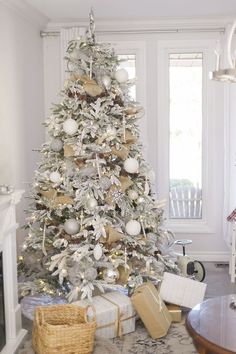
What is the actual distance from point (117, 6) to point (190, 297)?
9.44 feet

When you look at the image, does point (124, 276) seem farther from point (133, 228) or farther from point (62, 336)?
point (62, 336)

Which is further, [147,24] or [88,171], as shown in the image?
[147,24]

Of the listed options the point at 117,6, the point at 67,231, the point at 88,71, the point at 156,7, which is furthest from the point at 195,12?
the point at 67,231

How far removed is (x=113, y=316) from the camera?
11.1ft

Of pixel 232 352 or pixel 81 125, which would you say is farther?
pixel 81 125

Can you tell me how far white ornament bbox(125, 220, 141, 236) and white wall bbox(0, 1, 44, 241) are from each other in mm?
1114

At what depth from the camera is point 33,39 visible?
195 inches

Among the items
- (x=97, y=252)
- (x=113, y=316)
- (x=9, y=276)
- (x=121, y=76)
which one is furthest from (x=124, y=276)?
(x=121, y=76)

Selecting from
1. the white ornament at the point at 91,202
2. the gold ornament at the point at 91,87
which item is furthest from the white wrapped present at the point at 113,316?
Result: the gold ornament at the point at 91,87

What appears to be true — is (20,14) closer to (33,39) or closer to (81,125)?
(33,39)

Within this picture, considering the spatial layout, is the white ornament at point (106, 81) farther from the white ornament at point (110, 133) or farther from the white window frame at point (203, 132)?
the white window frame at point (203, 132)

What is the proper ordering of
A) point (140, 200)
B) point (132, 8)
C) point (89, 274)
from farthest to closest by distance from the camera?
1. point (132, 8)
2. point (140, 200)
3. point (89, 274)

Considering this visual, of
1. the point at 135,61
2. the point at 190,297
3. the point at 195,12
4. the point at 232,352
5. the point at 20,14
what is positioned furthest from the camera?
the point at 135,61

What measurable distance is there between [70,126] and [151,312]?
63.2 inches
